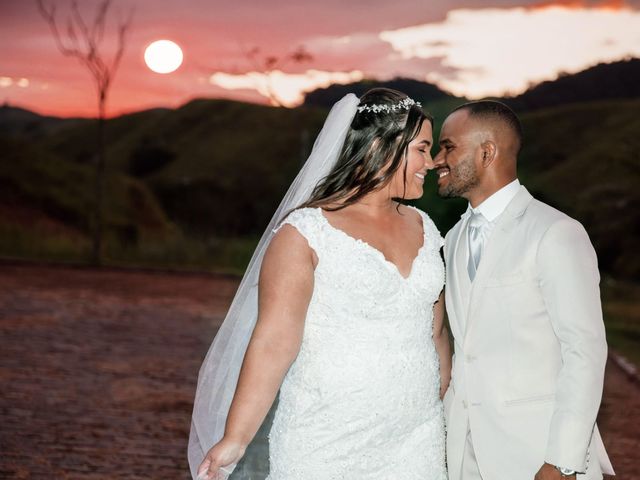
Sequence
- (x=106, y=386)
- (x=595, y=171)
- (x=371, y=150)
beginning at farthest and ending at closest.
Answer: (x=595, y=171) < (x=106, y=386) < (x=371, y=150)

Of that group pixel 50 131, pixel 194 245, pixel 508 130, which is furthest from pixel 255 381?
pixel 50 131

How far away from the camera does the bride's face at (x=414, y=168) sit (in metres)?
3.12

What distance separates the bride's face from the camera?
3115 millimetres

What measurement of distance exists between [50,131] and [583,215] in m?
70.4

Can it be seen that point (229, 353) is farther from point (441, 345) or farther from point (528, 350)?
point (528, 350)

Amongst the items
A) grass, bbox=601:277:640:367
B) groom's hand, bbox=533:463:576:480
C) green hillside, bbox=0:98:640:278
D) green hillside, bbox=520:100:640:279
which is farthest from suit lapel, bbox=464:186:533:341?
green hillside, bbox=520:100:640:279

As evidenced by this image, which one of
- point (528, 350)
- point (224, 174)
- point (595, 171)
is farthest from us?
point (224, 174)

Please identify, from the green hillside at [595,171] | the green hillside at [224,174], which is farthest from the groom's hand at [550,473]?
the green hillside at [595,171]

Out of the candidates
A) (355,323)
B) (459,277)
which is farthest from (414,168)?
(355,323)

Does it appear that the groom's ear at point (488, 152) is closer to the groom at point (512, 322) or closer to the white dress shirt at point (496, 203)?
the groom at point (512, 322)

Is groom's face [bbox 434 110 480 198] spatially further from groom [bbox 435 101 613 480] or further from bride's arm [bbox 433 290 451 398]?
bride's arm [bbox 433 290 451 398]

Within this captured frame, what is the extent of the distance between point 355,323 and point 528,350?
586 millimetres

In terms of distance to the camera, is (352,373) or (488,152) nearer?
(352,373)

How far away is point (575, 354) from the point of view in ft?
9.37
